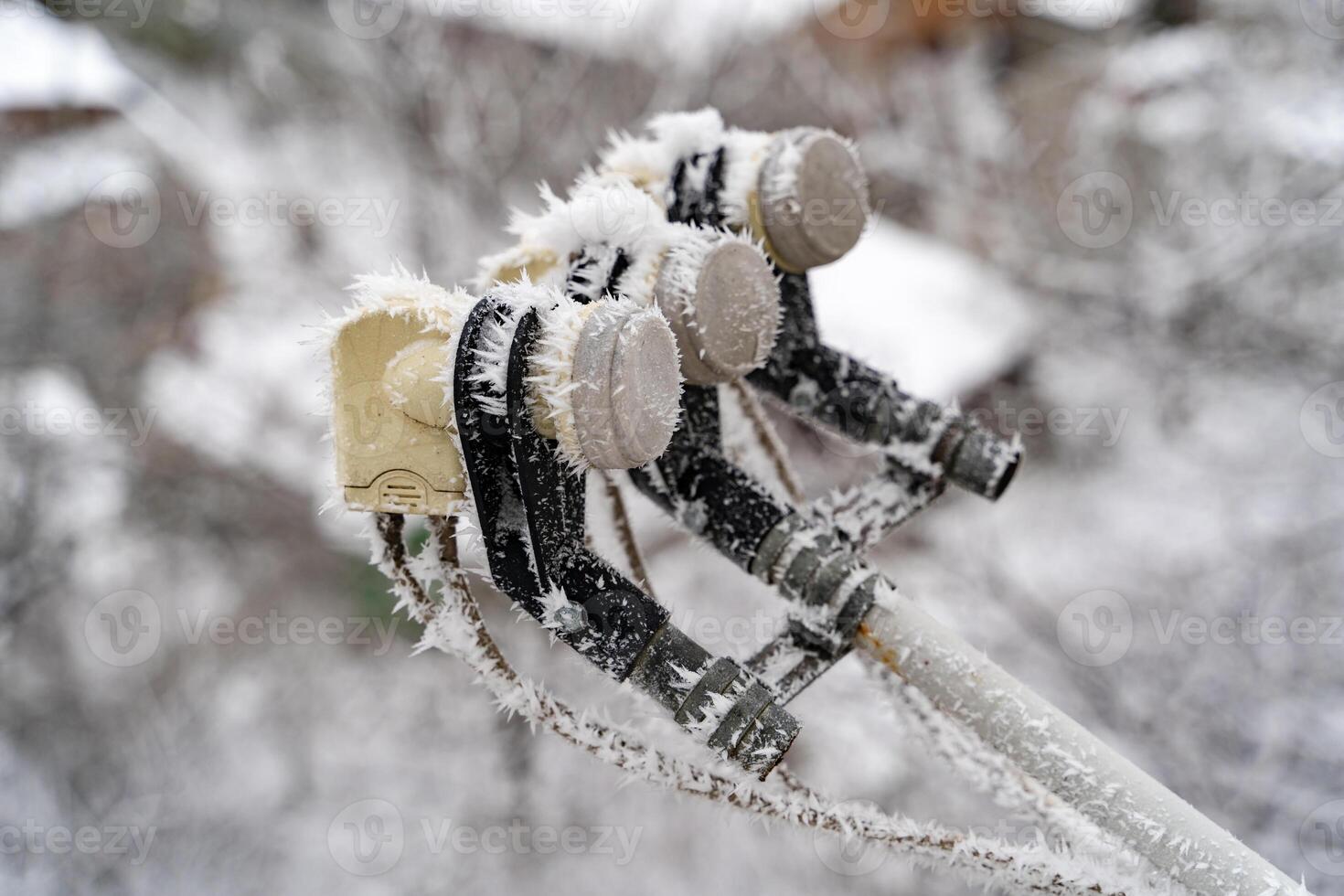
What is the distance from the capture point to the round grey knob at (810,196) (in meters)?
0.49

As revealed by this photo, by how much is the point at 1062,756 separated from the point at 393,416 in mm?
408

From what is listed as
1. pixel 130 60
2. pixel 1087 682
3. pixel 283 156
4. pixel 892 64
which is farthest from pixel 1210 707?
pixel 130 60

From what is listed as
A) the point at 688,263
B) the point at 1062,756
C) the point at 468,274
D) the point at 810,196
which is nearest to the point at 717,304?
the point at 688,263

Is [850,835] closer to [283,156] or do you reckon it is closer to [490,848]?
[490,848]

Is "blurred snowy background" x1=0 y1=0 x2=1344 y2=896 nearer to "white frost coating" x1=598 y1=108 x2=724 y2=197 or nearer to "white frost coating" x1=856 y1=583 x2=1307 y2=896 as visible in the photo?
"white frost coating" x1=856 y1=583 x2=1307 y2=896

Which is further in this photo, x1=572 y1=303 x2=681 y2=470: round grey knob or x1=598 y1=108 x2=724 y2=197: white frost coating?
x1=598 y1=108 x2=724 y2=197: white frost coating

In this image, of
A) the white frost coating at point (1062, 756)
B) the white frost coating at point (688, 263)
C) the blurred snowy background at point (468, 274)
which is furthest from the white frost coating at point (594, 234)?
the blurred snowy background at point (468, 274)

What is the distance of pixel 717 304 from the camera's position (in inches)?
16.9

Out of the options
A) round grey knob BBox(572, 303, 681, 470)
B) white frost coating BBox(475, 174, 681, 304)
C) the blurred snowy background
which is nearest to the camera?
round grey knob BBox(572, 303, 681, 470)

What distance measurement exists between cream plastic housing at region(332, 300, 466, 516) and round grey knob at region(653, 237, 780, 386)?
124mm

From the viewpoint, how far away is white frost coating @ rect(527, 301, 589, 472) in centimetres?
34

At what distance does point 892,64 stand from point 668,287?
3544 mm

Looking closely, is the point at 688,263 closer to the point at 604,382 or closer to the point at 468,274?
the point at 604,382

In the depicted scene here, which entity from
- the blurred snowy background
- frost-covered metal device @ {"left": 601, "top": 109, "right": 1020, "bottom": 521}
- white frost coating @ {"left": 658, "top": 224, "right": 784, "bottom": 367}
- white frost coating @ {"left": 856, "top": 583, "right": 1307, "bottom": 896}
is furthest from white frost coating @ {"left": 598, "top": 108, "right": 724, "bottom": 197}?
the blurred snowy background
